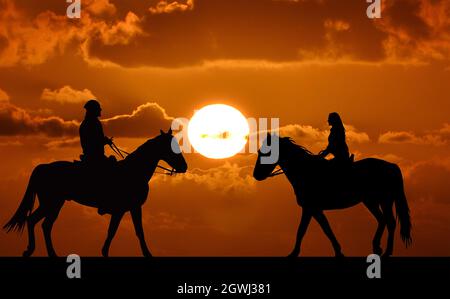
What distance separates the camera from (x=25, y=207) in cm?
2291

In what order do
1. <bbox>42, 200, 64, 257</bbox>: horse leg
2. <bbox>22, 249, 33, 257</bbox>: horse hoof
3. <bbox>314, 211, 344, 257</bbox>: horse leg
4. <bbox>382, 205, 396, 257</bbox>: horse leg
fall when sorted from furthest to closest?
<bbox>382, 205, 396, 257</bbox>: horse leg, <bbox>42, 200, 64, 257</bbox>: horse leg, <bbox>22, 249, 33, 257</bbox>: horse hoof, <bbox>314, 211, 344, 257</bbox>: horse leg

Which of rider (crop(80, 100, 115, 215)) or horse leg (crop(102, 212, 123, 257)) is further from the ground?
rider (crop(80, 100, 115, 215))

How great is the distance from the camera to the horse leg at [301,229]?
70.8 ft

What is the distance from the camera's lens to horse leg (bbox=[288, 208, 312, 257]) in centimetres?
2157

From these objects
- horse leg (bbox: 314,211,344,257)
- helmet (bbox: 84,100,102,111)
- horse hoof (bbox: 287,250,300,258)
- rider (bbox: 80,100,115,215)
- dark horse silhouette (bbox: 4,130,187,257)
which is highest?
helmet (bbox: 84,100,102,111)

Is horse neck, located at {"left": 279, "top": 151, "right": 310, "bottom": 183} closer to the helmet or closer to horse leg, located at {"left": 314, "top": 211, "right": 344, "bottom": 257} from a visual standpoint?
horse leg, located at {"left": 314, "top": 211, "right": 344, "bottom": 257}

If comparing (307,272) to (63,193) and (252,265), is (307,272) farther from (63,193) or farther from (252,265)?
(63,193)

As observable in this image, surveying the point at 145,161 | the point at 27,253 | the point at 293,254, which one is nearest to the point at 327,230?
the point at 293,254

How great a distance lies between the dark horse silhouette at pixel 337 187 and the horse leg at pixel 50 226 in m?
5.11

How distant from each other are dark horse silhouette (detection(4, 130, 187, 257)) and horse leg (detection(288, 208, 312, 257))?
3206 mm

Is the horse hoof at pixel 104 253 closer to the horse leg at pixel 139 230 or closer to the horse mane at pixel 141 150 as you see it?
the horse leg at pixel 139 230

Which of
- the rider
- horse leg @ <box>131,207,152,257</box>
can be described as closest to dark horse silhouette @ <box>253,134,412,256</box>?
horse leg @ <box>131,207,152,257</box>

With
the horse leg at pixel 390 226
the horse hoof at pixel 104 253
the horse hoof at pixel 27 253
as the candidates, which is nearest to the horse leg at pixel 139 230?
the horse hoof at pixel 104 253
